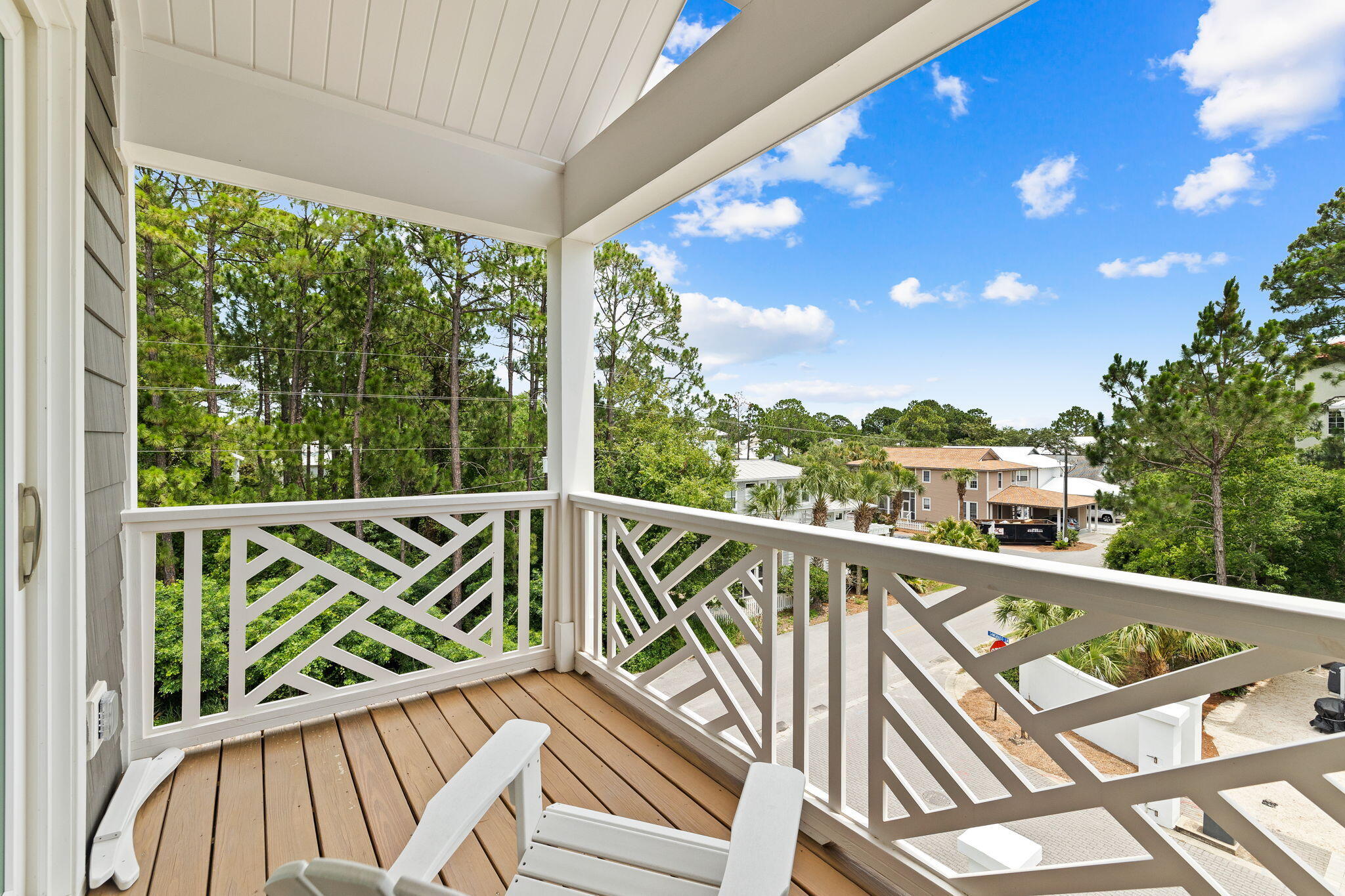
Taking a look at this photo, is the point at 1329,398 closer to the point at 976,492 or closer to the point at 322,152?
the point at 976,492

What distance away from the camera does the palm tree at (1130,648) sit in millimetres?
1139

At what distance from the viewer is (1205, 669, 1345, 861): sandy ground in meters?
1.01

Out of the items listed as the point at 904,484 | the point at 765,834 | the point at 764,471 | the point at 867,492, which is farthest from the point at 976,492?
the point at 765,834

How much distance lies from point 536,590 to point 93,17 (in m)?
2.58

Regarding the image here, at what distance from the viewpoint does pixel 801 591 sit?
6.21 ft

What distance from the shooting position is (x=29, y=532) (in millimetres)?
1226

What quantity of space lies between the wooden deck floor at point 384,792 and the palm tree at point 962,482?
3.20ft

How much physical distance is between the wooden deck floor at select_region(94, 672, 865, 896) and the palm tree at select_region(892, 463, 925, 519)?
0.95 meters

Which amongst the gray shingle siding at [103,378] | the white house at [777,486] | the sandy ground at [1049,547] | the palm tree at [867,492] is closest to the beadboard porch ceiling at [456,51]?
the gray shingle siding at [103,378]

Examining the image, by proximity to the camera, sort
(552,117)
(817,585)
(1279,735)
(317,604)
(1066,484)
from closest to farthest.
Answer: (1279,735)
(1066,484)
(817,585)
(317,604)
(552,117)

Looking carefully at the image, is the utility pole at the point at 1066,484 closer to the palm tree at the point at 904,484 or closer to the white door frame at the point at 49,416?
the palm tree at the point at 904,484

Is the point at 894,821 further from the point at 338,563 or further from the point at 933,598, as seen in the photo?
the point at 338,563

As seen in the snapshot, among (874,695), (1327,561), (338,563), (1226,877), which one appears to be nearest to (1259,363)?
(1327,561)

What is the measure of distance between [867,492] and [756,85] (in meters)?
1.26
